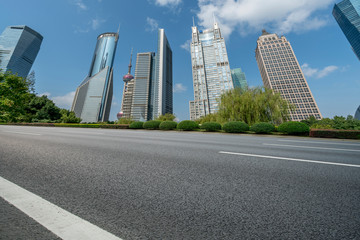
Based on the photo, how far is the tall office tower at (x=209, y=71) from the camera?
9644 centimetres

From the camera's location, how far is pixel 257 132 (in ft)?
45.6

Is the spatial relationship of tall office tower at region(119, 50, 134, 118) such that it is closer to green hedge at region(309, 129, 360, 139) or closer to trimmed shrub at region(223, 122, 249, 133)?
trimmed shrub at region(223, 122, 249, 133)

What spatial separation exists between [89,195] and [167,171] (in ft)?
4.00

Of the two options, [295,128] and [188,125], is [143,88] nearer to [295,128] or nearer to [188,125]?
[188,125]

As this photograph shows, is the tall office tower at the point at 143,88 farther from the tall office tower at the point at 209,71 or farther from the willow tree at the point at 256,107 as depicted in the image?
the willow tree at the point at 256,107

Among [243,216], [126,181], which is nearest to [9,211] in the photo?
[126,181]

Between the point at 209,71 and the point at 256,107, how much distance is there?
92350mm

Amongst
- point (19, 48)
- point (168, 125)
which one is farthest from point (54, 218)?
point (19, 48)

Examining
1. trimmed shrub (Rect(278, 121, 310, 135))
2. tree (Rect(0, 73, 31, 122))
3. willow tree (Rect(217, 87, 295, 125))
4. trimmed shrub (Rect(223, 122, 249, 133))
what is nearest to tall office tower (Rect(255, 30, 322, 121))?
willow tree (Rect(217, 87, 295, 125))

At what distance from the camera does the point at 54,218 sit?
1.17 m

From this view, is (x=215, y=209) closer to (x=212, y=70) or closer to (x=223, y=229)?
(x=223, y=229)

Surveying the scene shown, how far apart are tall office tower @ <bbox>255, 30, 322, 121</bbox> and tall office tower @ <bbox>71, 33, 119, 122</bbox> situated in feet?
423

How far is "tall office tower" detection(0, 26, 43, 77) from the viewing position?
8301cm

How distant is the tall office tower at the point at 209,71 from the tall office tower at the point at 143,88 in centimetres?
4400
